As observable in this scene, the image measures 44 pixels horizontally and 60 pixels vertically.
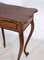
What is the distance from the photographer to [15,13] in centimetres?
143

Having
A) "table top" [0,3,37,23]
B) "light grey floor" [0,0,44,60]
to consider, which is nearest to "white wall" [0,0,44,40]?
"light grey floor" [0,0,44,60]

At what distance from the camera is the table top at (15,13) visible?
1.31 m

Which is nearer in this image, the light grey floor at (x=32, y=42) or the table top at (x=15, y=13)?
the table top at (x=15, y=13)

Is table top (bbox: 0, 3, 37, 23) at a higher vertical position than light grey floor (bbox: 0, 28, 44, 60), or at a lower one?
higher

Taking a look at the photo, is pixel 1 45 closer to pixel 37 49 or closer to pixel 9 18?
Answer: pixel 37 49

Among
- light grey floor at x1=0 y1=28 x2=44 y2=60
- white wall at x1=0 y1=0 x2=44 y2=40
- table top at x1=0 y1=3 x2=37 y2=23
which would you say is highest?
table top at x1=0 y1=3 x2=37 y2=23

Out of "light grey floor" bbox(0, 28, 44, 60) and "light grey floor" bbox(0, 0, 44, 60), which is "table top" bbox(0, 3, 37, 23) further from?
"light grey floor" bbox(0, 28, 44, 60)

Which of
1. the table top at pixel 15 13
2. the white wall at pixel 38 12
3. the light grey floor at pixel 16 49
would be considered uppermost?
the table top at pixel 15 13

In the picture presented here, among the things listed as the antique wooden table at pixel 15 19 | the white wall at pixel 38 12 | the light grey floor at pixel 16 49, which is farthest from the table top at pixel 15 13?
the light grey floor at pixel 16 49

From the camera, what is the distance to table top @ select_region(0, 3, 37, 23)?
1.31m

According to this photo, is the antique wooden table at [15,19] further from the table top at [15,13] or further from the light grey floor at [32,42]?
the light grey floor at [32,42]

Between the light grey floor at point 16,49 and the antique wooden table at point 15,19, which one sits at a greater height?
the antique wooden table at point 15,19

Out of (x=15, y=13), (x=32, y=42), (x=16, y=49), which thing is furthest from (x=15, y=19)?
(x=32, y=42)

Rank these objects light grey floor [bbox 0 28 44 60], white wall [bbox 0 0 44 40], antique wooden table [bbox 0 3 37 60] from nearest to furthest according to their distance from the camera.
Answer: antique wooden table [bbox 0 3 37 60] < light grey floor [bbox 0 28 44 60] < white wall [bbox 0 0 44 40]
